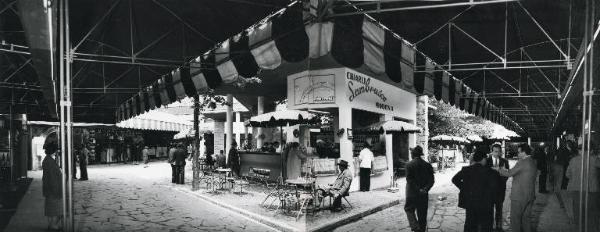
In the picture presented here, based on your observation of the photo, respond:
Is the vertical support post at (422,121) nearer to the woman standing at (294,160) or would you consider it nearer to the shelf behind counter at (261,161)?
the shelf behind counter at (261,161)

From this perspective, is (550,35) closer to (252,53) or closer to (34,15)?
(252,53)

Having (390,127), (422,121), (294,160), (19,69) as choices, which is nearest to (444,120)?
(422,121)

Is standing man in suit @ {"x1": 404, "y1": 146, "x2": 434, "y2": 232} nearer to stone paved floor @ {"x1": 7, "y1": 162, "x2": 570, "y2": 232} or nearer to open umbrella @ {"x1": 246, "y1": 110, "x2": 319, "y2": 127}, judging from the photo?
stone paved floor @ {"x1": 7, "y1": 162, "x2": 570, "y2": 232}

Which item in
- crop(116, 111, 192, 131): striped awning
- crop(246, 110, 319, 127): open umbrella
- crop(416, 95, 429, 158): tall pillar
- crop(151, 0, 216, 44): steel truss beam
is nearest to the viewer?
crop(151, 0, 216, 44): steel truss beam

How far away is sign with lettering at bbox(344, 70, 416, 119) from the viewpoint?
14073 millimetres

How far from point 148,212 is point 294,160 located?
5.82 meters

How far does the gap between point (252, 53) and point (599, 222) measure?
6.99 meters

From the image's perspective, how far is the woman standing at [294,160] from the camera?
1479 cm

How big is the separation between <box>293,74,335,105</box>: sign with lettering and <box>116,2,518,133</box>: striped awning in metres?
3.71

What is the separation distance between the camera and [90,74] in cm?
1396

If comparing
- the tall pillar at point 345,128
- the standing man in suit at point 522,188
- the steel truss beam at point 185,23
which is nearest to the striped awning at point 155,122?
the tall pillar at point 345,128

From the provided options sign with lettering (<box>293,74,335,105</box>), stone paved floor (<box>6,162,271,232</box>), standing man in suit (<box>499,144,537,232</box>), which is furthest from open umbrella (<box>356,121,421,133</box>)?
standing man in suit (<box>499,144,537,232</box>)

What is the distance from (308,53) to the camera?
7297 mm

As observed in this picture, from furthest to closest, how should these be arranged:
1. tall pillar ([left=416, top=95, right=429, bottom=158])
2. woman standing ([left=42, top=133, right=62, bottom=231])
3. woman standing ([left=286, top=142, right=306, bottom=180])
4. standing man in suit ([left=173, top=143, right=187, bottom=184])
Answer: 1. tall pillar ([left=416, top=95, right=429, bottom=158])
2. standing man in suit ([left=173, top=143, right=187, bottom=184])
3. woman standing ([left=286, top=142, right=306, bottom=180])
4. woman standing ([left=42, top=133, right=62, bottom=231])
